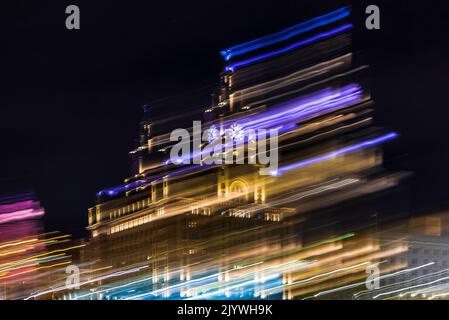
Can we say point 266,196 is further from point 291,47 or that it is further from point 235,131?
point 291,47

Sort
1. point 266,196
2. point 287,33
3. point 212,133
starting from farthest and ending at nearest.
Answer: point 266,196 < point 212,133 < point 287,33

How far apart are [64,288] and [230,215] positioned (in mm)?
1910

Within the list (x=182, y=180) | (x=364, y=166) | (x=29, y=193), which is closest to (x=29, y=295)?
(x=29, y=193)

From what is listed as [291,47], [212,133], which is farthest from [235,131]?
[291,47]

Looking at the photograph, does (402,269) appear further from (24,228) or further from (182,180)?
(24,228)

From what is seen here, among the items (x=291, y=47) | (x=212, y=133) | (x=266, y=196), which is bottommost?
(x=266, y=196)

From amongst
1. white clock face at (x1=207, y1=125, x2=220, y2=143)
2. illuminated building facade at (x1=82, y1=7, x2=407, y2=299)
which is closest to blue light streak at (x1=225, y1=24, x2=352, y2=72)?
illuminated building facade at (x1=82, y1=7, x2=407, y2=299)

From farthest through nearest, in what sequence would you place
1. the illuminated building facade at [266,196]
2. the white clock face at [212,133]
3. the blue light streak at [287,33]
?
1. the white clock face at [212,133]
2. the illuminated building facade at [266,196]
3. the blue light streak at [287,33]

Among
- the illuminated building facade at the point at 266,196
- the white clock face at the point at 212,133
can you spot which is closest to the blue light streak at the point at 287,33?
the illuminated building facade at the point at 266,196

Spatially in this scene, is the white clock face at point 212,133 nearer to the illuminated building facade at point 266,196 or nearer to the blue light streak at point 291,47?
the illuminated building facade at point 266,196

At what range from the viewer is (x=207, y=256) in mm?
6219

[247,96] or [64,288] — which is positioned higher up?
[247,96]

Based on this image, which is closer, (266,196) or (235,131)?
(235,131)

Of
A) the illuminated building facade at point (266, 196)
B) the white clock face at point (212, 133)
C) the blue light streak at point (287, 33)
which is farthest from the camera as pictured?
the white clock face at point (212, 133)
